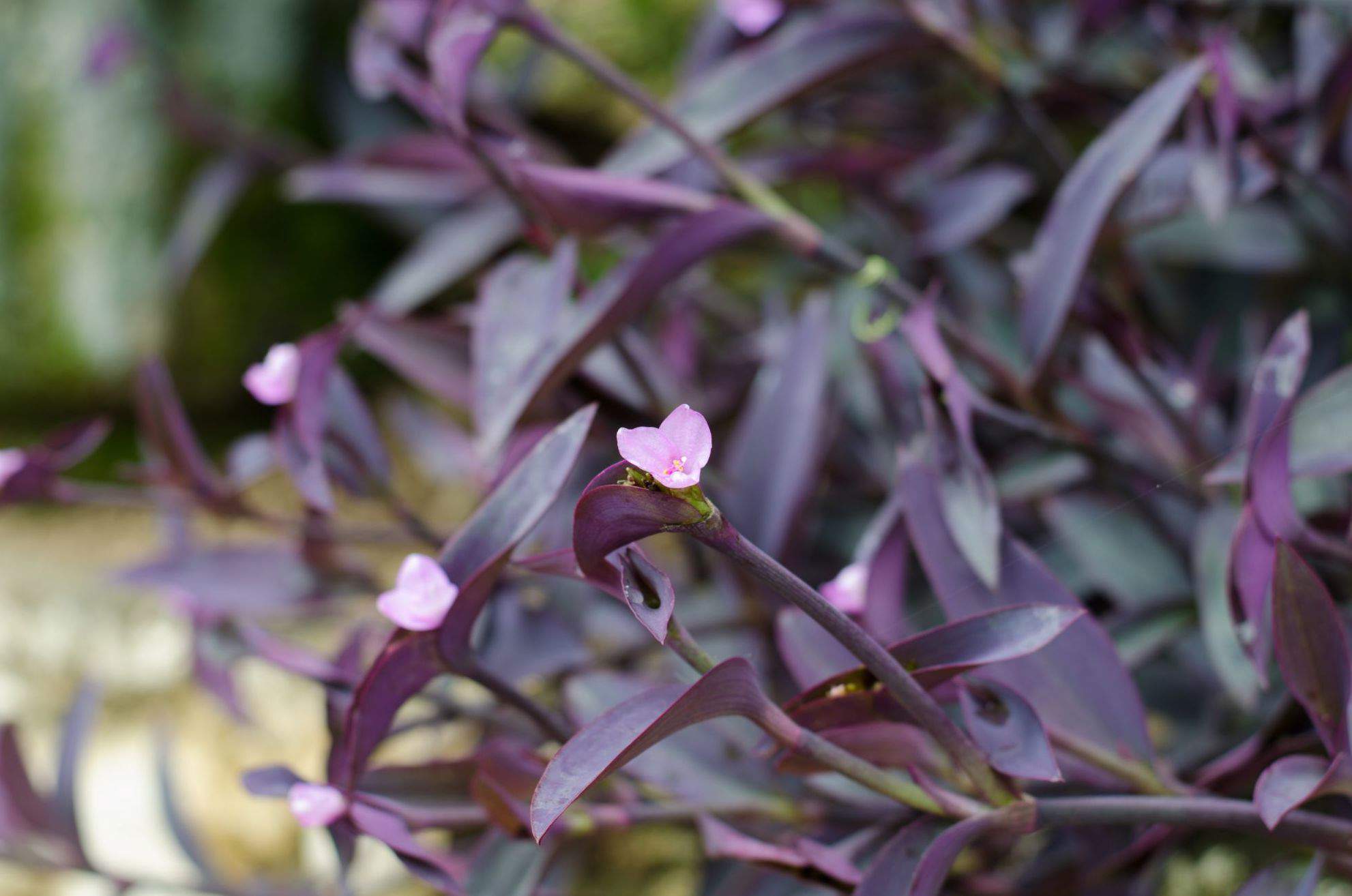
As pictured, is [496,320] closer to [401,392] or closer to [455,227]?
[455,227]

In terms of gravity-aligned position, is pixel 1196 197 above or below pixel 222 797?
above

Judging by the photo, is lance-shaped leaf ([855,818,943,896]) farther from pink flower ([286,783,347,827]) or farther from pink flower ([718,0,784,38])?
pink flower ([718,0,784,38])

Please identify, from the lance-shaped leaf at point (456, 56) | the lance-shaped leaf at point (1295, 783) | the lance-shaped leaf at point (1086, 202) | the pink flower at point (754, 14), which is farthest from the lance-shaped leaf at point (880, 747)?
the pink flower at point (754, 14)

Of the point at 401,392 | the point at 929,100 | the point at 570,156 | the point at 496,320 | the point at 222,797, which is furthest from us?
the point at 401,392

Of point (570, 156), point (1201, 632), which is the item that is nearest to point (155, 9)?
point (570, 156)

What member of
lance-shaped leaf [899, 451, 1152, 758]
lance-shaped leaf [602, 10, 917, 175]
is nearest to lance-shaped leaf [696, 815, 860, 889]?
lance-shaped leaf [899, 451, 1152, 758]

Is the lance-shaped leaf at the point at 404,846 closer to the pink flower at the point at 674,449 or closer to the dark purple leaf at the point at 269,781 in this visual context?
the dark purple leaf at the point at 269,781
